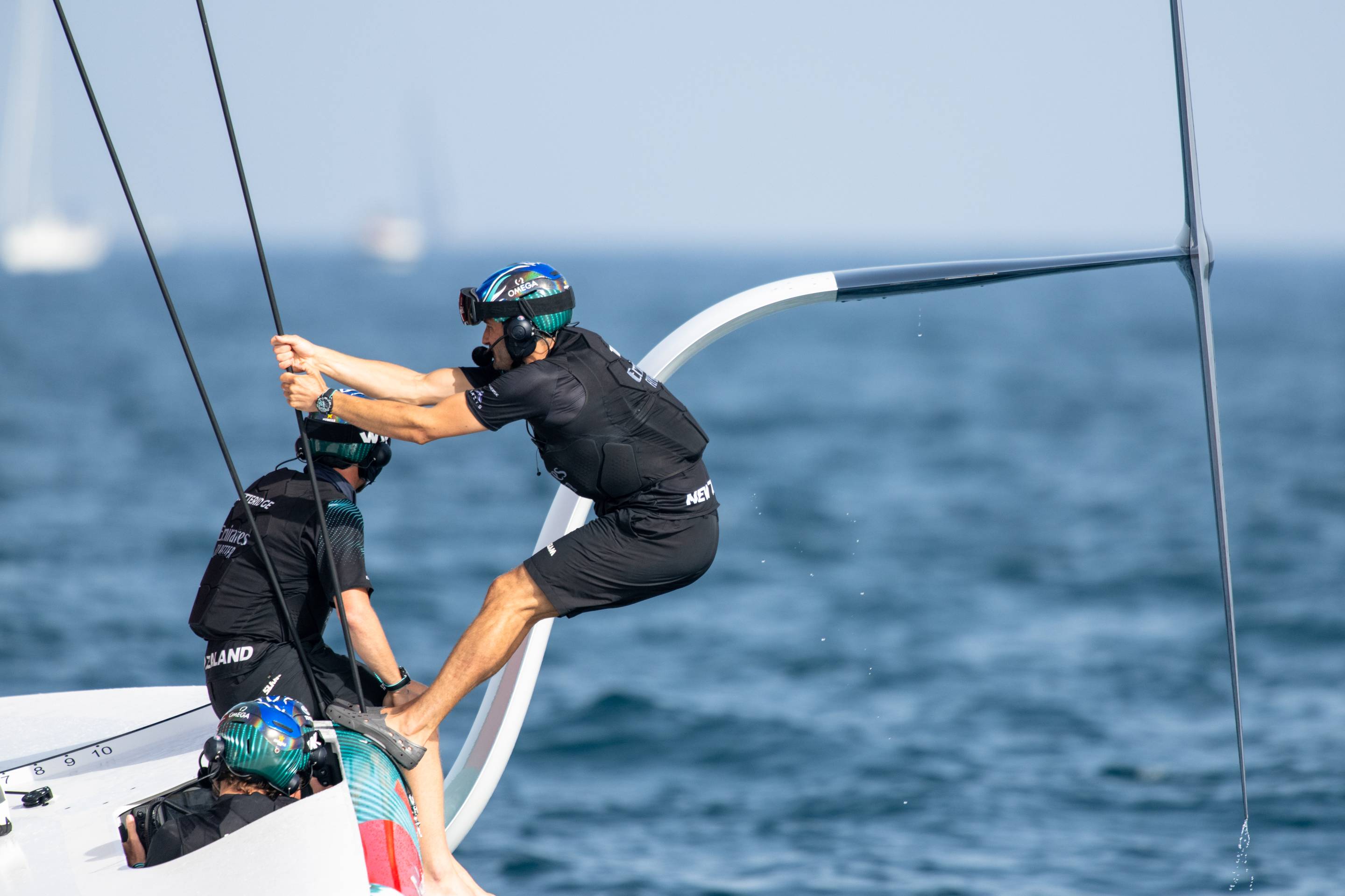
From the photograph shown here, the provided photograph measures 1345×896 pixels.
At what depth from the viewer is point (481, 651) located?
6.01m

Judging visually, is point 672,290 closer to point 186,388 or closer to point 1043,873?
point 186,388

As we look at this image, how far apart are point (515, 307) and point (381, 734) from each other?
70.3 inches

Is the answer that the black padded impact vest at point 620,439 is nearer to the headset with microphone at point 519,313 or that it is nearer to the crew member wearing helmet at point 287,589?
the headset with microphone at point 519,313

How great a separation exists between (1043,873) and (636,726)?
7057 millimetres

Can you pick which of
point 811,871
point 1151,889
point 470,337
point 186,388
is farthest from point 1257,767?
point 470,337

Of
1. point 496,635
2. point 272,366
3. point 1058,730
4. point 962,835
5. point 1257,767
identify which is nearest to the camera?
point 496,635

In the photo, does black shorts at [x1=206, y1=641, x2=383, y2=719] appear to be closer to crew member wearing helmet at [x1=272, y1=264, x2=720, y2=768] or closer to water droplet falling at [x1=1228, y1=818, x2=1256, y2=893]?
crew member wearing helmet at [x1=272, y1=264, x2=720, y2=768]

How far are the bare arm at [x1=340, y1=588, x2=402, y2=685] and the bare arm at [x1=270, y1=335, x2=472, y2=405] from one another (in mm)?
842

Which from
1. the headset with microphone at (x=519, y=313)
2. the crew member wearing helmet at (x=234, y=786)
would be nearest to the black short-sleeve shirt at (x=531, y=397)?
the headset with microphone at (x=519, y=313)

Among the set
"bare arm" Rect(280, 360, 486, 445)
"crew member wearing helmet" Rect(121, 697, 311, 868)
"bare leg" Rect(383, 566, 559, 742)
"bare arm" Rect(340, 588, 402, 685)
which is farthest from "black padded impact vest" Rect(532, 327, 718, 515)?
"crew member wearing helmet" Rect(121, 697, 311, 868)

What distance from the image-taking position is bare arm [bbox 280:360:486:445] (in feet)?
18.8

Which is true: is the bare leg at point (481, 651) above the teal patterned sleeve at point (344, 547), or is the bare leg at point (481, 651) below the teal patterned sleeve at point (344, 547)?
below

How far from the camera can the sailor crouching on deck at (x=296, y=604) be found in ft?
19.6

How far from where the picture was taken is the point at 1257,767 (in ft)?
66.6
